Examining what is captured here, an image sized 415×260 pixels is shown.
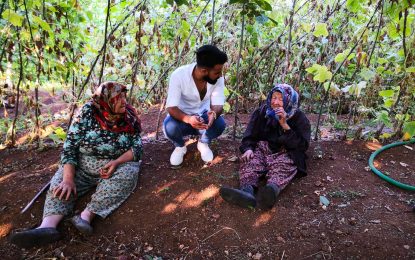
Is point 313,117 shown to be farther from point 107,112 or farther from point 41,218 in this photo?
point 41,218

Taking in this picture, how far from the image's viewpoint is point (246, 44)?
12.0 ft

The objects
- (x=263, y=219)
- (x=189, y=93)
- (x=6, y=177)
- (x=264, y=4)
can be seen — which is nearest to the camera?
(x=264, y=4)

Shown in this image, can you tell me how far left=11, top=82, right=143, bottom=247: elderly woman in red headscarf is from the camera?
232 centimetres

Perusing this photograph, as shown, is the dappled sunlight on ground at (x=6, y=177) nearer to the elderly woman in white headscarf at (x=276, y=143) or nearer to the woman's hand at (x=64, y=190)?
the woman's hand at (x=64, y=190)

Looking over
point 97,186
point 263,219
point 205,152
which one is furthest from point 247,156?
point 97,186

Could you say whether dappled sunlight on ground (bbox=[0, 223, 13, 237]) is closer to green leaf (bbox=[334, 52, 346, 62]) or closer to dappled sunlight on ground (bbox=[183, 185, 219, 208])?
dappled sunlight on ground (bbox=[183, 185, 219, 208])

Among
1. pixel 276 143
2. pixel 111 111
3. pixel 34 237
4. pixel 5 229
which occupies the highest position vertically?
pixel 111 111

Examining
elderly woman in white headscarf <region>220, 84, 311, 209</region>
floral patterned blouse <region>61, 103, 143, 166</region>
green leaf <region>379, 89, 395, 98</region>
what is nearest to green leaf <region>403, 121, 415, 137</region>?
green leaf <region>379, 89, 395, 98</region>

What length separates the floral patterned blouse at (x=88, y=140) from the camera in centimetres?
247

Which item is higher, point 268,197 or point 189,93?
point 189,93

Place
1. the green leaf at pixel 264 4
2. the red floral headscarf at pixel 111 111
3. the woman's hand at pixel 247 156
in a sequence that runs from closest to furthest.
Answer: the green leaf at pixel 264 4 → the red floral headscarf at pixel 111 111 → the woman's hand at pixel 247 156

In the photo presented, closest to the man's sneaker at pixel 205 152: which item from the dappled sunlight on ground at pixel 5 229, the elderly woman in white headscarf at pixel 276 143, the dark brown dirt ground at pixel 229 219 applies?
the dark brown dirt ground at pixel 229 219

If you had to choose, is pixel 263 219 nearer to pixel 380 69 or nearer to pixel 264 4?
pixel 264 4

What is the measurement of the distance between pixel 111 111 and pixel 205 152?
3.19 ft
